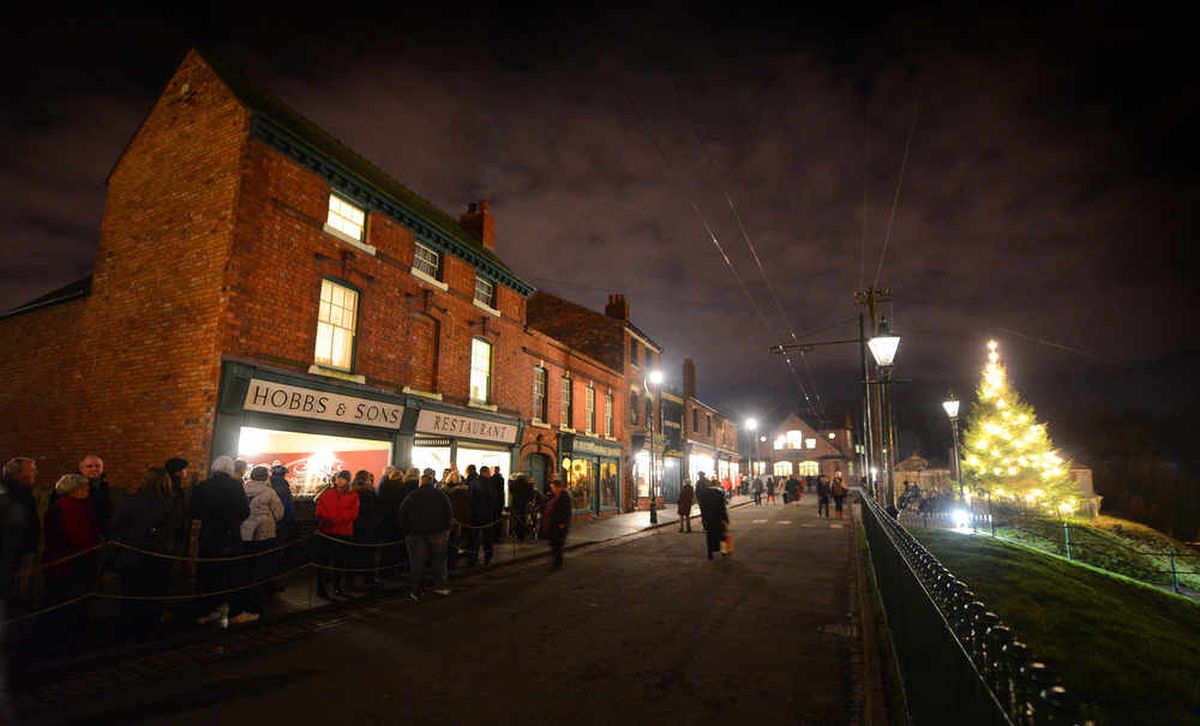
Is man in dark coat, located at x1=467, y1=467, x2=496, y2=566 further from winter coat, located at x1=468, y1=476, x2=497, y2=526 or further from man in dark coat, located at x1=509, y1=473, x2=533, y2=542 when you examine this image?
man in dark coat, located at x1=509, y1=473, x2=533, y2=542

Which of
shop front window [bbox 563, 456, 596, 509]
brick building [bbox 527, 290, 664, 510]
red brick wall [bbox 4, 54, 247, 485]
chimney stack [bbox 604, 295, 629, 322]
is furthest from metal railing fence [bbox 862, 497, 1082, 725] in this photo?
chimney stack [bbox 604, 295, 629, 322]

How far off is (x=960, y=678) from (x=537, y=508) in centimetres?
1608

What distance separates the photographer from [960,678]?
228 centimetres

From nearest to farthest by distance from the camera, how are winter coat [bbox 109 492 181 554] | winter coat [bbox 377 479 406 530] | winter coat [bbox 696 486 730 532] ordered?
winter coat [bbox 109 492 181 554] < winter coat [bbox 377 479 406 530] < winter coat [bbox 696 486 730 532]

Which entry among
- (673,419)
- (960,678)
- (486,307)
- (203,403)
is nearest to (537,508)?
(486,307)

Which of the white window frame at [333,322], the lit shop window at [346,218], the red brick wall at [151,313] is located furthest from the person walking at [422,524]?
the lit shop window at [346,218]

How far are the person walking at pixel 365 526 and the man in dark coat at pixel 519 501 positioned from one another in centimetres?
571

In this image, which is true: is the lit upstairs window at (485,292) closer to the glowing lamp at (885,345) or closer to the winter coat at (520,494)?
the winter coat at (520,494)

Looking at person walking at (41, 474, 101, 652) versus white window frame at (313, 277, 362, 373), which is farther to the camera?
white window frame at (313, 277, 362, 373)

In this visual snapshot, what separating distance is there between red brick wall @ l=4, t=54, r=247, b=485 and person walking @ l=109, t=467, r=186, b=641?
3230mm

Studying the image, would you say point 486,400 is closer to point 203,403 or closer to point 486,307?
point 486,307

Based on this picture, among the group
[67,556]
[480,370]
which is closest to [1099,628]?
[67,556]

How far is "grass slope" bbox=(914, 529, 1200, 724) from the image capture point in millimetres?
6344

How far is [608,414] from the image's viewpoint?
28.1 m
